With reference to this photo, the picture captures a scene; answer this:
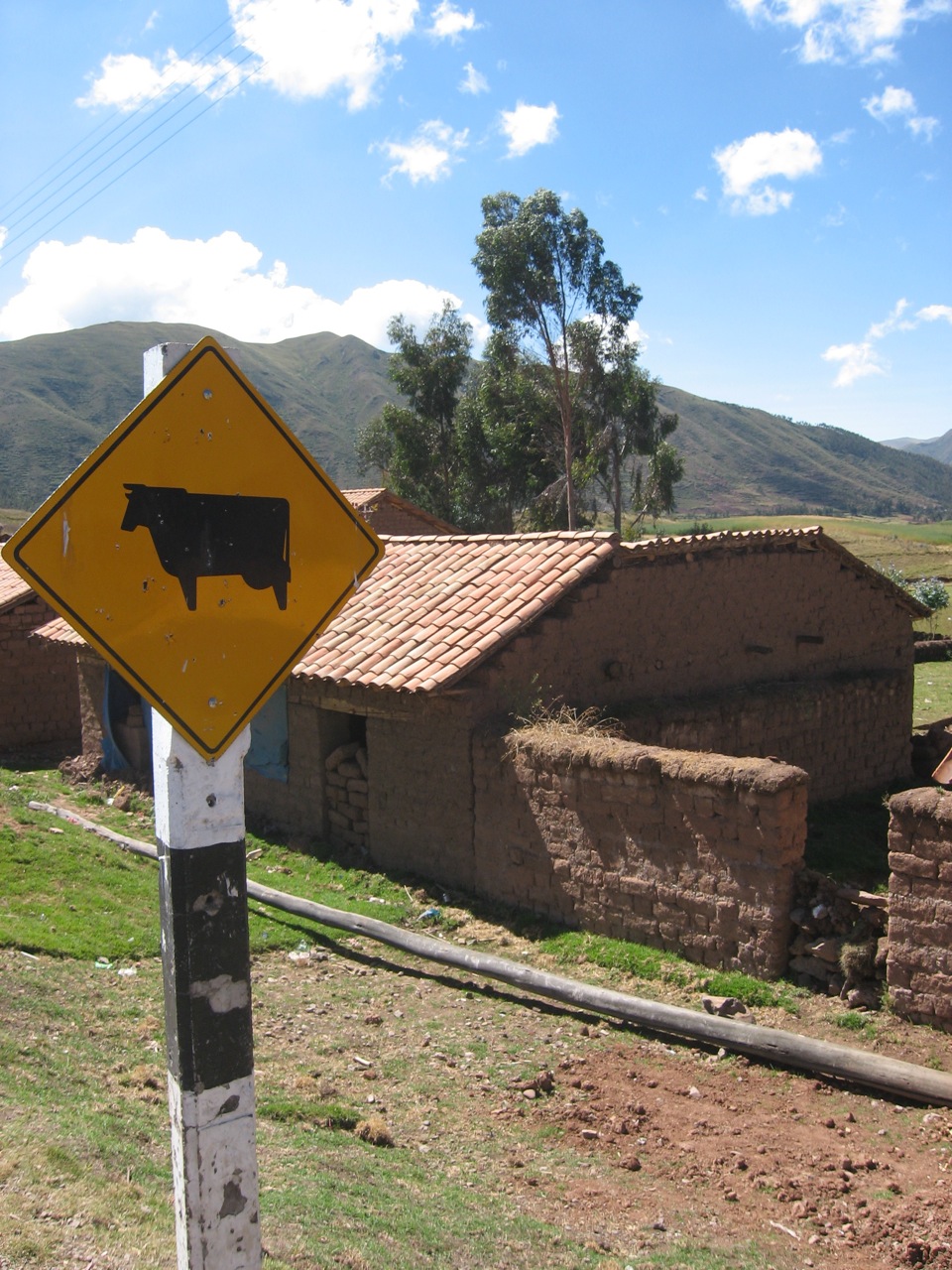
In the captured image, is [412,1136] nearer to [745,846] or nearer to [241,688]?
[745,846]

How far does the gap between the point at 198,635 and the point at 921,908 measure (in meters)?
5.91

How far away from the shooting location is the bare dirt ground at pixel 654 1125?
4.91 metres

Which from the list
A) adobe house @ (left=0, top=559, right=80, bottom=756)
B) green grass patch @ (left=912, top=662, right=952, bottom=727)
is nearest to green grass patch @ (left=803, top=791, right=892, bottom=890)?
green grass patch @ (left=912, top=662, right=952, bottom=727)

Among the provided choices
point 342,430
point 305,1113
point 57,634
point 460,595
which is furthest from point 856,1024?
point 342,430

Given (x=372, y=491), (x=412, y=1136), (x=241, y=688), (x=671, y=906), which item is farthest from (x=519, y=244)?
(x=241, y=688)

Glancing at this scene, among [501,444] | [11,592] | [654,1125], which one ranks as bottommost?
[654,1125]

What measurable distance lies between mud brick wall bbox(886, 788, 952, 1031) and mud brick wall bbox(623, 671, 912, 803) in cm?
407

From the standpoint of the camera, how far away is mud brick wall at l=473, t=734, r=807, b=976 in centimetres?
764

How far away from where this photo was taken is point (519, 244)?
1271 inches

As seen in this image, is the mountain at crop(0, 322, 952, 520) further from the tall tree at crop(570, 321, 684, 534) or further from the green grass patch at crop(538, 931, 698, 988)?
the green grass patch at crop(538, 931, 698, 988)

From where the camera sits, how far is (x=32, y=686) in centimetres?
1786

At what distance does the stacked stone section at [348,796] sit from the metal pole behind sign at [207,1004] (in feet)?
29.5

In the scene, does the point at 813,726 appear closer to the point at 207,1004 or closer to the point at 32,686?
the point at 207,1004

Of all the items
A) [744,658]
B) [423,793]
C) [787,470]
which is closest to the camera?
[423,793]
